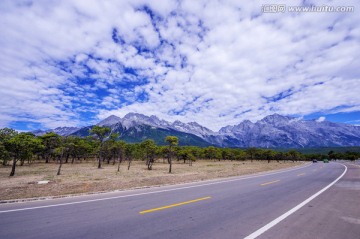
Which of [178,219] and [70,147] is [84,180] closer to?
[178,219]

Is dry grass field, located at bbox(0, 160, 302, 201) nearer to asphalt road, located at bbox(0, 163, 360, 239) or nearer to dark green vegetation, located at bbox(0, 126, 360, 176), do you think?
dark green vegetation, located at bbox(0, 126, 360, 176)

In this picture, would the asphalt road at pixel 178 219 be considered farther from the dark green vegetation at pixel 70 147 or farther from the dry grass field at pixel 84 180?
the dark green vegetation at pixel 70 147

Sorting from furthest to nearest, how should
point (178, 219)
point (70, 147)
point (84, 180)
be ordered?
point (70, 147) → point (84, 180) → point (178, 219)

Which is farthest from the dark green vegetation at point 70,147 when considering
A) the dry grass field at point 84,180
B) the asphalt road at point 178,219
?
the asphalt road at point 178,219

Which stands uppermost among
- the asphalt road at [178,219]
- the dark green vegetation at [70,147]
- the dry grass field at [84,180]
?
the dark green vegetation at [70,147]

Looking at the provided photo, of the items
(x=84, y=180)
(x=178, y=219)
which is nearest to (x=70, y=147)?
(x=84, y=180)

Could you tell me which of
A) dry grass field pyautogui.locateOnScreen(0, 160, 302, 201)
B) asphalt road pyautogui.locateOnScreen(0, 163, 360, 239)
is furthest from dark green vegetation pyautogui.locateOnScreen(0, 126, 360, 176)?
asphalt road pyautogui.locateOnScreen(0, 163, 360, 239)

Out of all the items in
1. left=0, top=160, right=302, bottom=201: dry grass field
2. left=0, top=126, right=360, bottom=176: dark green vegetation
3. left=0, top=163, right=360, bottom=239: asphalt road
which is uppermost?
left=0, top=126, right=360, bottom=176: dark green vegetation

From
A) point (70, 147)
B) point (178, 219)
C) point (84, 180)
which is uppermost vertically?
point (70, 147)

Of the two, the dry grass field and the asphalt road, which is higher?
the asphalt road

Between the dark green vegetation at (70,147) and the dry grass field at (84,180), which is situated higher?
the dark green vegetation at (70,147)

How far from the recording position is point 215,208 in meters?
8.72

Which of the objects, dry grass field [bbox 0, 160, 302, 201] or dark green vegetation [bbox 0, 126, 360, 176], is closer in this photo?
dry grass field [bbox 0, 160, 302, 201]

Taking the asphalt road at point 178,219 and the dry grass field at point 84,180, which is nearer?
the asphalt road at point 178,219
